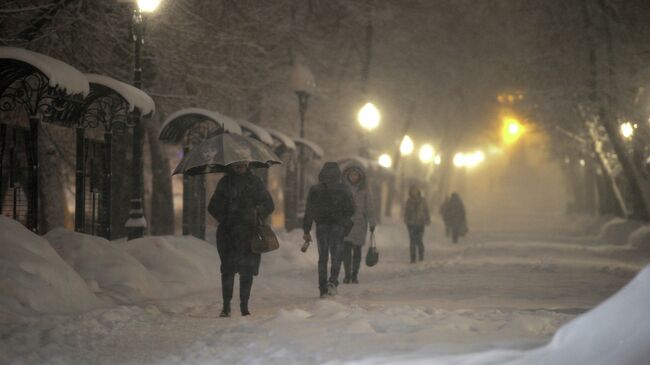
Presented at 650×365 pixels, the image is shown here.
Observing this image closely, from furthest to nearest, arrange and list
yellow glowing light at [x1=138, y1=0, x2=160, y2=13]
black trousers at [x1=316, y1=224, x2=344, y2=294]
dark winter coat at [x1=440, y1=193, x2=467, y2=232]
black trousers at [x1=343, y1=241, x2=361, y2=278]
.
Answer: dark winter coat at [x1=440, y1=193, x2=467, y2=232] < black trousers at [x1=343, y1=241, x2=361, y2=278] < yellow glowing light at [x1=138, y1=0, x2=160, y2=13] < black trousers at [x1=316, y1=224, x2=344, y2=294]

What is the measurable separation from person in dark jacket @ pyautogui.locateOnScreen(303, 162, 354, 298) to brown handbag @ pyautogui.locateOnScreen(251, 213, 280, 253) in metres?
2.32

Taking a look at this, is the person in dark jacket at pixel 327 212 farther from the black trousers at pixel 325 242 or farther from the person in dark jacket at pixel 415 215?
the person in dark jacket at pixel 415 215

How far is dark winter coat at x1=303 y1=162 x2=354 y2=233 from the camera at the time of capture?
1249 centimetres

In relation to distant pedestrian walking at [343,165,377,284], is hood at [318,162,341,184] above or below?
above

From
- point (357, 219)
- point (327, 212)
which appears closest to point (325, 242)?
point (327, 212)

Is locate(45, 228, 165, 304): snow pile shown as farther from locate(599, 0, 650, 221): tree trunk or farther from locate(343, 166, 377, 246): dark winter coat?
locate(599, 0, 650, 221): tree trunk

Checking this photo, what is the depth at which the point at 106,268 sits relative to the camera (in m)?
12.4

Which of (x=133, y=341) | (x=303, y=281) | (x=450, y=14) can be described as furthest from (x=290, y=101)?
(x=133, y=341)

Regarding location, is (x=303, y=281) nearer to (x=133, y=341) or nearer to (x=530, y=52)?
(x=133, y=341)

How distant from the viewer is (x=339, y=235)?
→ 12.6 metres

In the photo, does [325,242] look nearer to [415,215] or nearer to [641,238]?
[415,215]

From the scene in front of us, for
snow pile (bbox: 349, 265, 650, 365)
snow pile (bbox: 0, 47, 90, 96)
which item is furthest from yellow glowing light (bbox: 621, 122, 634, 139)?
snow pile (bbox: 349, 265, 650, 365)

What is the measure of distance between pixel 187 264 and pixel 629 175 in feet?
53.6

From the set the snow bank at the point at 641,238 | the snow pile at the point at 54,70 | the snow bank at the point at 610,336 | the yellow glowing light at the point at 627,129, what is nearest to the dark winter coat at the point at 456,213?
the snow bank at the point at 641,238
